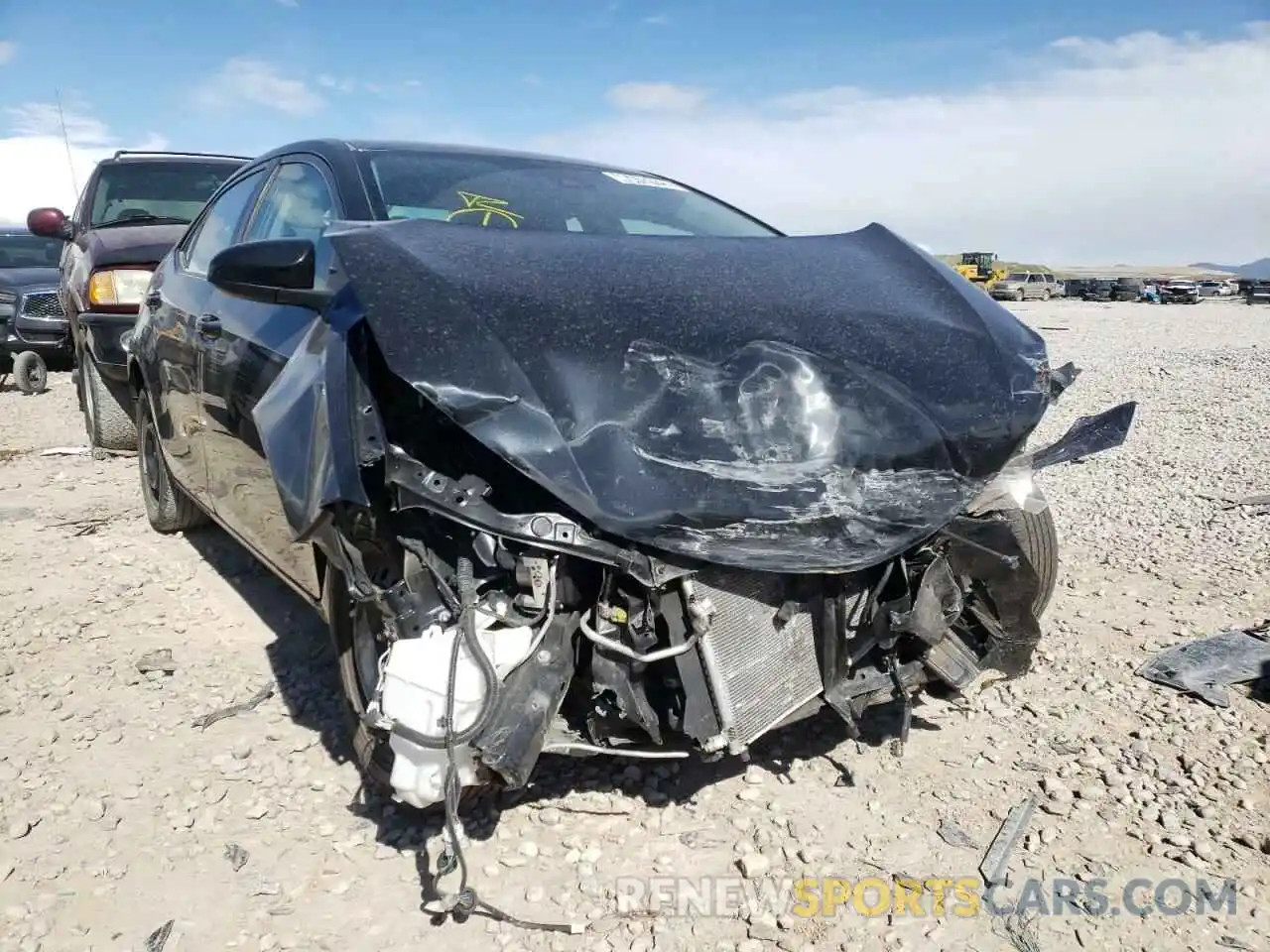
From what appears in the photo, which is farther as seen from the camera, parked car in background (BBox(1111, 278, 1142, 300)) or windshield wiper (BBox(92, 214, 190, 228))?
parked car in background (BBox(1111, 278, 1142, 300))

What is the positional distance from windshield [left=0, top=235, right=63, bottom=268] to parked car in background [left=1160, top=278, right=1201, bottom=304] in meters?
36.7

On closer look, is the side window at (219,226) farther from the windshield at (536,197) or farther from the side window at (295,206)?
the windshield at (536,197)

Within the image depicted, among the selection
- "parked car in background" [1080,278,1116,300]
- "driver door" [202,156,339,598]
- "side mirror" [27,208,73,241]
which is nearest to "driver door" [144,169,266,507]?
"driver door" [202,156,339,598]

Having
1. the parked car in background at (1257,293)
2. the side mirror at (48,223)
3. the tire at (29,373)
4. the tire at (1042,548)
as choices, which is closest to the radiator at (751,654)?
the tire at (1042,548)

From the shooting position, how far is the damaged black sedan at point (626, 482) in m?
2.12

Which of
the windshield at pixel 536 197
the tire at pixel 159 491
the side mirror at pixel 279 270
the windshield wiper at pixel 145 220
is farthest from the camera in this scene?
Answer: the windshield wiper at pixel 145 220

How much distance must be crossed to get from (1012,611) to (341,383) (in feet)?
5.99

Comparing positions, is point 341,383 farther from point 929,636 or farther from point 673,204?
point 673,204

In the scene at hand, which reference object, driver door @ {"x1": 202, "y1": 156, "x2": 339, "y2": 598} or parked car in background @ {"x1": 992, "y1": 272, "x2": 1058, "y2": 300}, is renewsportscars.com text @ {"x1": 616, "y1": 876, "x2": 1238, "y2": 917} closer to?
driver door @ {"x1": 202, "y1": 156, "x2": 339, "y2": 598}

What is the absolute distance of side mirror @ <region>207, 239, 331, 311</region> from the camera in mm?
2506

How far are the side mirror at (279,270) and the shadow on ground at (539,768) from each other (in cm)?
115

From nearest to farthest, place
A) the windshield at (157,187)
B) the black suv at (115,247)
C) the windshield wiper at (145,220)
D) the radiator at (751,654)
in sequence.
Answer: the radiator at (751,654) → the black suv at (115,247) → the windshield wiper at (145,220) → the windshield at (157,187)

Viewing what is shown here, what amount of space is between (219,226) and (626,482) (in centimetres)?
286

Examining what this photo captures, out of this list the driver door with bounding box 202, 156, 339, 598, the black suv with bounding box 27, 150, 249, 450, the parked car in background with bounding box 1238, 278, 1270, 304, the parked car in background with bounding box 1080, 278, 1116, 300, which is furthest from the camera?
the parked car in background with bounding box 1080, 278, 1116, 300
